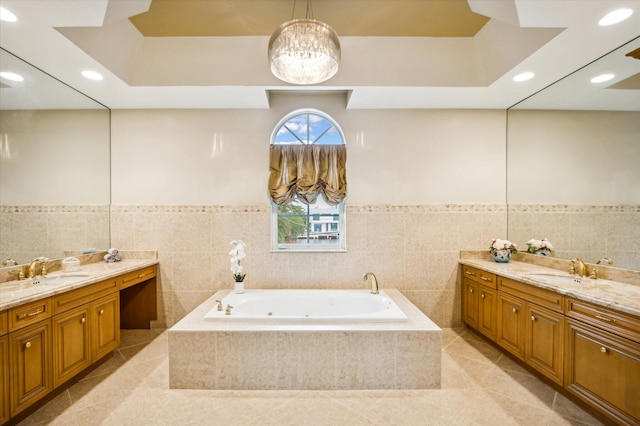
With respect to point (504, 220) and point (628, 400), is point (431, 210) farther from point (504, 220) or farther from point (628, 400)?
point (628, 400)

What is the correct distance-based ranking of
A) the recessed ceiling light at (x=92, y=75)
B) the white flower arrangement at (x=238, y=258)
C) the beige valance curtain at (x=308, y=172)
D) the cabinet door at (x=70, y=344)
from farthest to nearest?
1. the beige valance curtain at (x=308, y=172)
2. the white flower arrangement at (x=238, y=258)
3. the recessed ceiling light at (x=92, y=75)
4. the cabinet door at (x=70, y=344)

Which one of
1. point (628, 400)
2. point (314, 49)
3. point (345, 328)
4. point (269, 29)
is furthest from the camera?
point (269, 29)

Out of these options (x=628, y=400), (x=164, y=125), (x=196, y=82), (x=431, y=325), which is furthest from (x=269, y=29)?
(x=628, y=400)

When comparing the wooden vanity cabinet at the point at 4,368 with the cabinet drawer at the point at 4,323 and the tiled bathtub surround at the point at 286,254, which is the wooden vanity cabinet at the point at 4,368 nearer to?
the cabinet drawer at the point at 4,323

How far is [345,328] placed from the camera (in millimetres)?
2336

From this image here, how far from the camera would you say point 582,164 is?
280 centimetres

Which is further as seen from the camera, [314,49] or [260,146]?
[260,146]

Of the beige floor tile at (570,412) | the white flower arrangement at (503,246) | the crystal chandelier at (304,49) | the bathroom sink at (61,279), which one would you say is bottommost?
the beige floor tile at (570,412)

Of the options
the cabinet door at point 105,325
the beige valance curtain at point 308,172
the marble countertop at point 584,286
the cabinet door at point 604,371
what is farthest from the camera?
the beige valance curtain at point 308,172

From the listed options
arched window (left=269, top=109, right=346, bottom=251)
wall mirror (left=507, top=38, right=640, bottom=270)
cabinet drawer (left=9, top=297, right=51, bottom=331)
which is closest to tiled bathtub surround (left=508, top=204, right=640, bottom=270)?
wall mirror (left=507, top=38, right=640, bottom=270)

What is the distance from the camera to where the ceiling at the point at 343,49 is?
2238 mm

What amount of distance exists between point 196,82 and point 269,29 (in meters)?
0.87

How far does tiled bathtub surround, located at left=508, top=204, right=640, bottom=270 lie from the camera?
2.32 metres

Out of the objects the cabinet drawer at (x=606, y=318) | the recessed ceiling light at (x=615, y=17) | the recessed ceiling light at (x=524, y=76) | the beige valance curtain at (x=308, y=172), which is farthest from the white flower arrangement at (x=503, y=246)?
the recessed ceiling light at (x=615, y=17)
